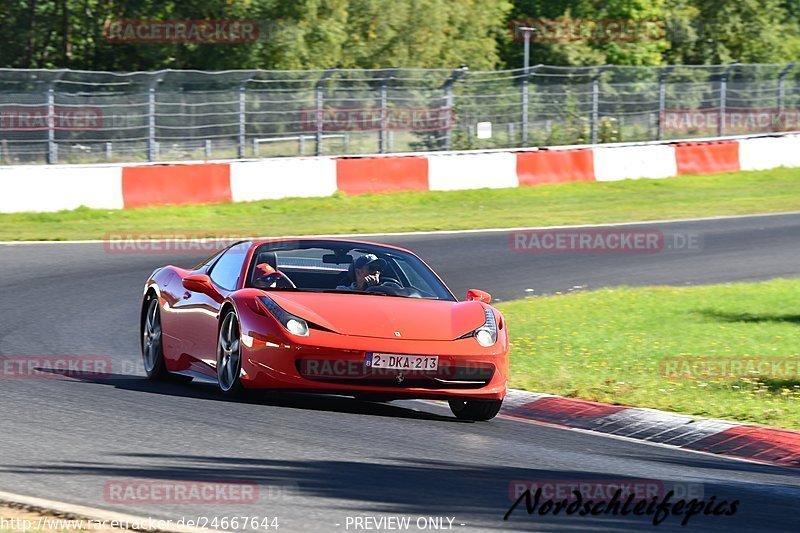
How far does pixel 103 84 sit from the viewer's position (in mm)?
23672

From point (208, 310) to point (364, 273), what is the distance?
113cm

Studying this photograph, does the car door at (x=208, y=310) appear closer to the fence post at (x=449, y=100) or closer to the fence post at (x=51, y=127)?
the fence post at (x=51, y=127)

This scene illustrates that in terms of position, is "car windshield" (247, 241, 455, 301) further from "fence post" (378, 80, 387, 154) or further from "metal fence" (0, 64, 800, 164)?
"fence post" (378, 80, 387, 154)

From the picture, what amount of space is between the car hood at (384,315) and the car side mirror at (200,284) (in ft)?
2.44

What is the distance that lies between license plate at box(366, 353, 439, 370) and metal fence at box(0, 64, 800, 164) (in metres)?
15.0

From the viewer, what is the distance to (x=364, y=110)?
2608 centimetres

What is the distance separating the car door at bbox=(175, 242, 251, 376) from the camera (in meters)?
9.75

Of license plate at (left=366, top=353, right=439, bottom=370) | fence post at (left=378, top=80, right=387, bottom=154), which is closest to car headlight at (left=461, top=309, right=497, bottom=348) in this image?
license plate at (left=366, top=353, right=439, bottom=370)

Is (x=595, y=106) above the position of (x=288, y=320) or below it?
above

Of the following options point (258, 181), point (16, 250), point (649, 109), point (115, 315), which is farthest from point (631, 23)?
point (115, 315)

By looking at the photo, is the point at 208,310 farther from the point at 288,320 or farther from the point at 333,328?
the point at 333,328

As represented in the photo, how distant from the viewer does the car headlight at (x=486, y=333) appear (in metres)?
9.17

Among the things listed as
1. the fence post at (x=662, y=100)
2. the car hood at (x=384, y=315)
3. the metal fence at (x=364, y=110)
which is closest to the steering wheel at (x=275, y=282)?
the car hood at (x=384, y=315)

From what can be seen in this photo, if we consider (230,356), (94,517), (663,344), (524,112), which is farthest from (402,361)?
(524,112)
